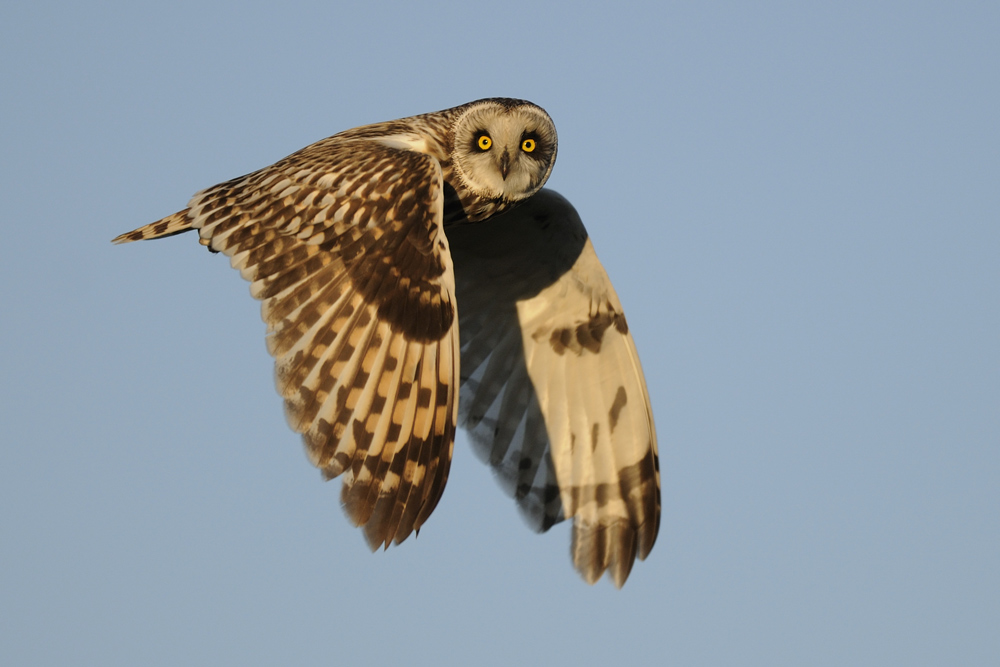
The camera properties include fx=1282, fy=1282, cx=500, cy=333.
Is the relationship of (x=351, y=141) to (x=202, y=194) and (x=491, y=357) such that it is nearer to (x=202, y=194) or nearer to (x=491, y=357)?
(x=202, y=194)

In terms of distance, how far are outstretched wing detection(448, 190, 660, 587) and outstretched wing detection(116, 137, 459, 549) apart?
206 cm

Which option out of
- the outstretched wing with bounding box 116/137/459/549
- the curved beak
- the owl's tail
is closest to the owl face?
the curved beak

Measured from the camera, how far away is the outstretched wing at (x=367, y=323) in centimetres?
578

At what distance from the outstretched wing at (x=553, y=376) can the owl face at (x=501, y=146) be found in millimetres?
875

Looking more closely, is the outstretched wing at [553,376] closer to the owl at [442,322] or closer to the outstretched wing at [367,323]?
the owl at [442,322]

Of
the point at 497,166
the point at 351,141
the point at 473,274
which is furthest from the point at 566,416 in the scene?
the point at 351,141

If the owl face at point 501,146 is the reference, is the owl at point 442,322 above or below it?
below

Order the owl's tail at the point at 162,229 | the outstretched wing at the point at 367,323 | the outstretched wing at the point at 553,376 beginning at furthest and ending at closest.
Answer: the outstretched wing at the point at 553,376 < the owl's tail at the point at 162,229 < the outstretched wing at the point at 367,323

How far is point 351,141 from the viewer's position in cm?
725

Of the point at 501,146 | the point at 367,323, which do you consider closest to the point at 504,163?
the point at 501,146

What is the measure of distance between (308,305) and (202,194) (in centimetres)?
156

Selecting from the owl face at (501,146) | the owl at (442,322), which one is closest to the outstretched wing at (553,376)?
the owl at (442,322)

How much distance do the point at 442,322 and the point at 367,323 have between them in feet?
1.16

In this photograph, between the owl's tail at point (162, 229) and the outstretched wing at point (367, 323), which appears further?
the owl's tail at point (162, 229)
